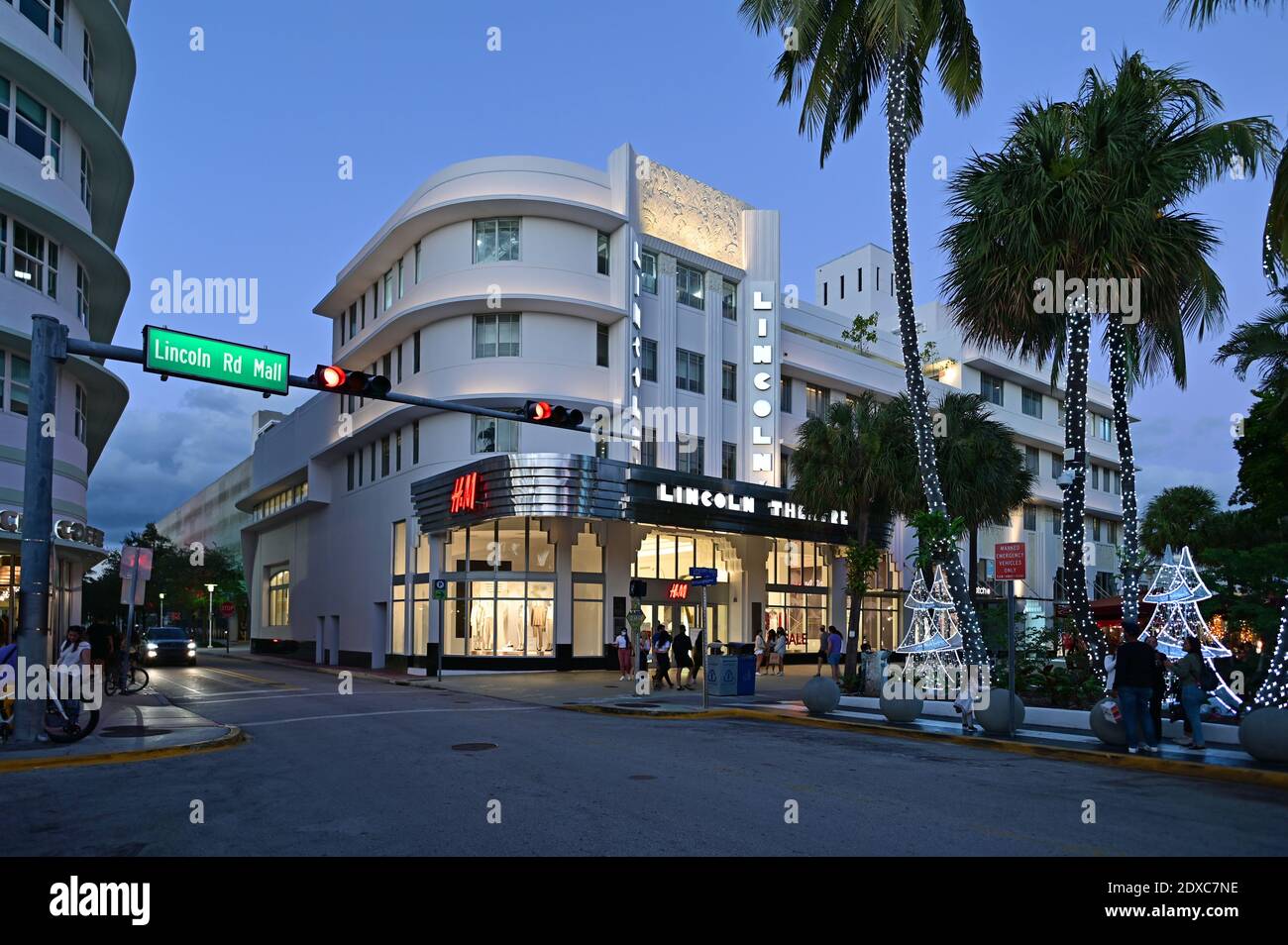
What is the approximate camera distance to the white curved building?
21.3m

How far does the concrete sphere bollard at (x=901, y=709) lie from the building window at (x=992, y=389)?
4268cm

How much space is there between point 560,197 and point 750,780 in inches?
1087

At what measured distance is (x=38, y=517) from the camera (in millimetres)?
14531

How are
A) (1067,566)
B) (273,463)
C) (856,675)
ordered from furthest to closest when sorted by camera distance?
(273,463), (856,675), (1067,566)

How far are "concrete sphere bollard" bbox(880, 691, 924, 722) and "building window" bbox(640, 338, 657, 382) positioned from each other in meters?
21.4

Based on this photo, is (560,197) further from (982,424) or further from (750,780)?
(750,780)

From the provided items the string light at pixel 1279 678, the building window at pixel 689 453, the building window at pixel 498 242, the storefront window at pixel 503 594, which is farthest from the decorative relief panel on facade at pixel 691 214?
the string light at pixel 1279 678

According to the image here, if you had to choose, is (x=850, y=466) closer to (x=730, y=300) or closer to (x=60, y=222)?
(x=730, y=300)

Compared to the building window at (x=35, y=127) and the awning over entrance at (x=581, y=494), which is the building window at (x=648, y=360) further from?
the building window at (x=35, y=127)

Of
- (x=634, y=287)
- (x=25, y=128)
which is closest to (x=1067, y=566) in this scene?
(x=634, y=287)

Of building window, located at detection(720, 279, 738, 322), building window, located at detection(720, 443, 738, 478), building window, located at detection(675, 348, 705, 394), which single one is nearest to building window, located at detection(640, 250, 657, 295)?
building window, located at detection(675, 348, 705, 394)

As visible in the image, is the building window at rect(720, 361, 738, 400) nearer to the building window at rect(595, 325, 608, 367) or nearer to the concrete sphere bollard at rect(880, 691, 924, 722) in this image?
the building window at rect(595, 325, 608, 367)
